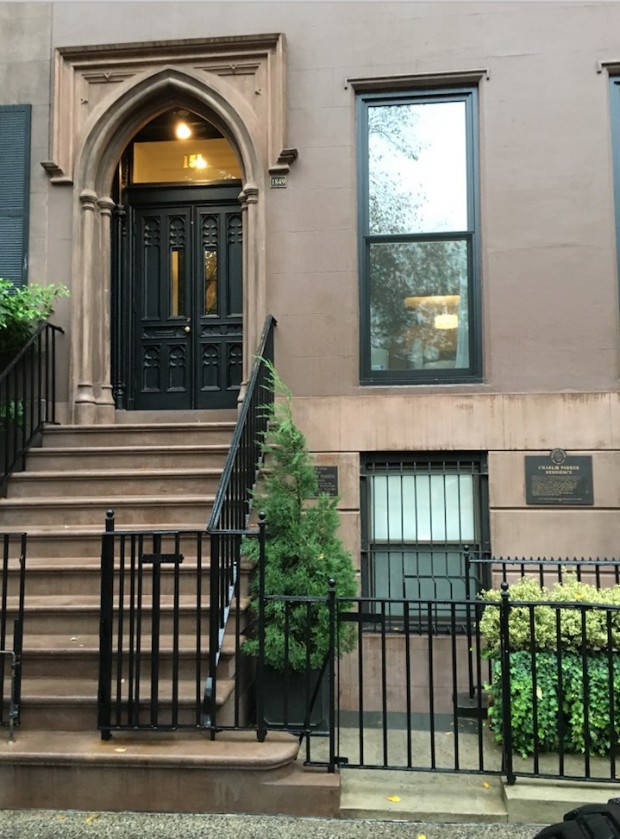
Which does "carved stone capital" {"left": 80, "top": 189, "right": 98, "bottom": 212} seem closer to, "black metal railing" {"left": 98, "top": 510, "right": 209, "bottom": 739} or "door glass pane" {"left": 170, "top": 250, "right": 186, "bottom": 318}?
"door glass pane" {"left": 170, "top": 250, "right": 186, "bottom": 318}

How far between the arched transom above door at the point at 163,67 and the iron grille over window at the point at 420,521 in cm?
343

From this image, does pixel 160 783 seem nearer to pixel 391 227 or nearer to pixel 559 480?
pixel 559 480

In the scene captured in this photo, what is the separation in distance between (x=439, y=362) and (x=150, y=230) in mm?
3902

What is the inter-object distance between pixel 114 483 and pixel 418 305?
3583 millimetres

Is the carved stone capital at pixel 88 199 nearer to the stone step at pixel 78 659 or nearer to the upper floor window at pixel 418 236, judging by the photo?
the upper floor window at pixel 418 236

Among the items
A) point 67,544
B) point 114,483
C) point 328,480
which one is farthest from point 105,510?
point 328,480

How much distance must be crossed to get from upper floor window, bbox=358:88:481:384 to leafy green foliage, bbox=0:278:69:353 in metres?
3.22

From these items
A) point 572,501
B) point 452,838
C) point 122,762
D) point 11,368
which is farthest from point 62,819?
point 572,501

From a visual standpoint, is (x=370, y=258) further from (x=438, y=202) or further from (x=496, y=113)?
(x=496, y=113)

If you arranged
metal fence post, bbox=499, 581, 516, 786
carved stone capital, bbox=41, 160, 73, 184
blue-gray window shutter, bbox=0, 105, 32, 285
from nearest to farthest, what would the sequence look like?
metal fence post, bbox=499, 581, 516, 786
carved stone capital, bbox=41, 160, 73, 184
blue-gray window shutter, bbox=0, 105, 32, 285

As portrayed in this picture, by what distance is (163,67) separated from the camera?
7133mm

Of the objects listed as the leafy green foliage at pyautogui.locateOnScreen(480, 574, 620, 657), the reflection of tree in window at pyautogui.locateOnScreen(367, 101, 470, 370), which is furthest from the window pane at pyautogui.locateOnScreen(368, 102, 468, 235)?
the leafy green foliage at pyautogui.locateOnScreen(480, 574, 620, 657)

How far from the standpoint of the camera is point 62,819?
12.3ft

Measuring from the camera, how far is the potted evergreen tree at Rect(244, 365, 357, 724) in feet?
15.3
